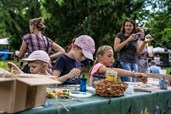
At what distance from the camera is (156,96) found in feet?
8.90

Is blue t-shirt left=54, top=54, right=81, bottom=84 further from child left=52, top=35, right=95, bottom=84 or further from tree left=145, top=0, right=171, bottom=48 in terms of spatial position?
tree left=145, top=0, right=171, bottom=48

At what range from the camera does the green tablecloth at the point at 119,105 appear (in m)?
1.67

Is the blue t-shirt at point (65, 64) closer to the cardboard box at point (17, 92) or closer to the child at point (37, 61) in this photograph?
the child at point (37, 61)

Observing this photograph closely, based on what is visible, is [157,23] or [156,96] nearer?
[156,96]

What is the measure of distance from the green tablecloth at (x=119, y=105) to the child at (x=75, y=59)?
0.51 m

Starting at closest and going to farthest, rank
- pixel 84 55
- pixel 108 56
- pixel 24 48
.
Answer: pixel 84 55 < pixel 108 56 < pixel 24 48

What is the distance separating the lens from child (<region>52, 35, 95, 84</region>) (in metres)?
2.58

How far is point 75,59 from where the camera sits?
2.93 m

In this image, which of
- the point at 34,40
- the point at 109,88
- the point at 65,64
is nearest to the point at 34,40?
the point at 34,40

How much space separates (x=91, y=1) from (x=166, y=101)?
8780mm

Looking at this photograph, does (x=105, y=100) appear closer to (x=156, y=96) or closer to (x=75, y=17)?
(x=156, y=96)

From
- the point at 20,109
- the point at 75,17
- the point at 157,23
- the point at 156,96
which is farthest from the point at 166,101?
the point at 157,23

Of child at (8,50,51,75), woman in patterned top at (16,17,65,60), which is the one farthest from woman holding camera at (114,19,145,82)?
child at (8,50,51,75)

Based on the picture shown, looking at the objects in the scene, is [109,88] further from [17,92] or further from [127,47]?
[127,47]
